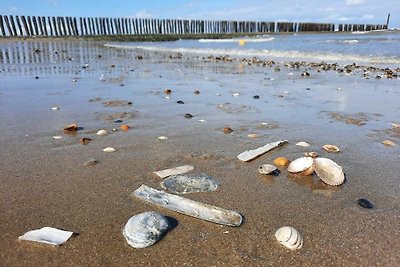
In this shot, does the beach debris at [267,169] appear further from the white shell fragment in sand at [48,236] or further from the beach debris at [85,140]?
the beach debris at [85,140]

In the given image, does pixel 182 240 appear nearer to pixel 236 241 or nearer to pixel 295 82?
pixel 236 241

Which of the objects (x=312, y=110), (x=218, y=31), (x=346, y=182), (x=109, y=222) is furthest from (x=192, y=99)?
(x=218, y=31)

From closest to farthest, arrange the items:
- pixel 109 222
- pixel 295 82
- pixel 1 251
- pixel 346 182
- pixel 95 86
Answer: pixel 1 251
pixel 109 222
pixel 346 182
pixel 95 86
pixel 295 82

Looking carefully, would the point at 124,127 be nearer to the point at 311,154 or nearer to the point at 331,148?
the point at 311,154

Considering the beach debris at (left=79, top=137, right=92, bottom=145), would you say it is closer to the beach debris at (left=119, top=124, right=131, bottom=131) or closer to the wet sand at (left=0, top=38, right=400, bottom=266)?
the wet sand at (left=0, top=38, right=400, bottom=266)

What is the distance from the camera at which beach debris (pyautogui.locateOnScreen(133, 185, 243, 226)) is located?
1848 millimetres

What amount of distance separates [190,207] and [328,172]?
1107 mm

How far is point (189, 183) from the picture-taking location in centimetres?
226

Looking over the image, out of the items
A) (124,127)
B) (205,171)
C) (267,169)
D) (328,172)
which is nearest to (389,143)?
(328,172)

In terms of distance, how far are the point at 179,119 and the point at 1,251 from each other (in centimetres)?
272

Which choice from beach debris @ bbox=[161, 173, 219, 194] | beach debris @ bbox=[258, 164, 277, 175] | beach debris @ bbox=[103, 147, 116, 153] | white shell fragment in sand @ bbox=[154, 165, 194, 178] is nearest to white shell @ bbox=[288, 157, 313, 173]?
beach debris @ bbox=[258, 164, 277, 175]

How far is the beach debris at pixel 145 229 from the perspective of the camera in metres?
1.64

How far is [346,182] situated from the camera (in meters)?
2.38

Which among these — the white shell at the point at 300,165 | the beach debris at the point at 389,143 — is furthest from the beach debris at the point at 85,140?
the beach debris at the point at 389,143
